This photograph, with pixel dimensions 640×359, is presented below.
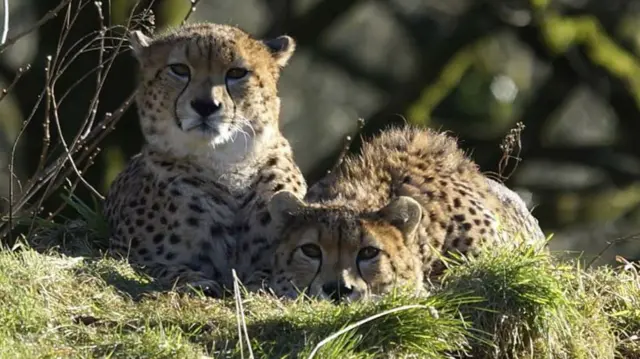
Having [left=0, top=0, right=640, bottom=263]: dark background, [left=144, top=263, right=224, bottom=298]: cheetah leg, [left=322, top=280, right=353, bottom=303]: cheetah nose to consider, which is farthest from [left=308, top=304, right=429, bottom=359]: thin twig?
[left=0, top=0, right=640, bottom=263]: dark background

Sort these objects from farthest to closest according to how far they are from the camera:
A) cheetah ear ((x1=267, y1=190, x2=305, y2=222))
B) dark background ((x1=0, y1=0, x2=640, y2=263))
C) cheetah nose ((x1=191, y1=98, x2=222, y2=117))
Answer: dark background ((x1=0, y1=0, x2=640, y2=263)), cheetah nose ((x1=191, y1=98, x2=222, y2=117)), cheetah ear ((x1=267, y1=190, x2=305, y2=222))

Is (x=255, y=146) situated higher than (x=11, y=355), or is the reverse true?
(x=255, y=146)

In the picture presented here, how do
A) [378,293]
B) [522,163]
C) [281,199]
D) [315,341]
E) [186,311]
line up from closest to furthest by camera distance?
[315,341]
[186,311]
[378,293]
[281,199]
[522,163]

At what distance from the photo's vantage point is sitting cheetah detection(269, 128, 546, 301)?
6.16 metres

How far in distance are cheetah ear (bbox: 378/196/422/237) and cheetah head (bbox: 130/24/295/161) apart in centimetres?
100

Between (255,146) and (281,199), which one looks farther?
(255,146)

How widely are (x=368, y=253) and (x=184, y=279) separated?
0.95 meters

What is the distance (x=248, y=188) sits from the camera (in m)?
7.37

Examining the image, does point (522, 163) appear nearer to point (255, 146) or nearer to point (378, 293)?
point (255, 146)

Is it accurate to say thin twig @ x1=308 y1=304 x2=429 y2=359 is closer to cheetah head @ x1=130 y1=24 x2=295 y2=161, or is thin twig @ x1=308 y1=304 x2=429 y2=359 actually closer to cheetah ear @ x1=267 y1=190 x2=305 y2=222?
cheetah ear @ x1=267 y1=190 x2=305 y2=222

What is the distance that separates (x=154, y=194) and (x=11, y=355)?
95.9 inches

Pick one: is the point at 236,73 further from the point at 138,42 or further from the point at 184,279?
the point at 184,279

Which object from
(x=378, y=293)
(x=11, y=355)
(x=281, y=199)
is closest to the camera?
(x=11, y=355)

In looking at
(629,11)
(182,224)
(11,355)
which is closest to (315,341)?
(11,355)
